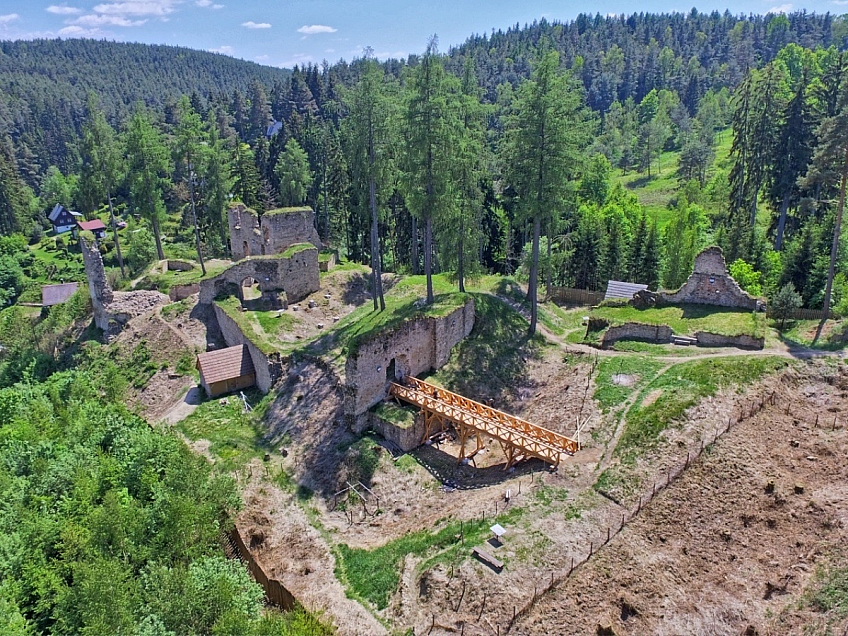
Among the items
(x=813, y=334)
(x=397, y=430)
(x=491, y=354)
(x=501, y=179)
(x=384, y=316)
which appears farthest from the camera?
(x=501, y=179)

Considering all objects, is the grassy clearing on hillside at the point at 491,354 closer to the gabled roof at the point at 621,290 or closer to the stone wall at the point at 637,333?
the stone wall at the point at 637,333

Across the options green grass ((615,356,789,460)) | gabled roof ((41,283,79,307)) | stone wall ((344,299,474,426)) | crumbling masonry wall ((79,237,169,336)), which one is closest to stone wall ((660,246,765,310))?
green grass ((615,356,789,460))

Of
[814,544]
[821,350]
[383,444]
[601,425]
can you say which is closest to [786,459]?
[814,544]

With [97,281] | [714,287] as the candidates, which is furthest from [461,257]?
[97,281]

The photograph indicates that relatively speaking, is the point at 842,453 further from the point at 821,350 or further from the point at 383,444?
the point at 383,444

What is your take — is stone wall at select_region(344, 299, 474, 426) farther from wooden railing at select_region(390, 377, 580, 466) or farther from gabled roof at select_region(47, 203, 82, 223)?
gabled roof at select_region(47, 203, 82, 223)

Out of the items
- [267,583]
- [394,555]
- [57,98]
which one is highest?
[57,98]

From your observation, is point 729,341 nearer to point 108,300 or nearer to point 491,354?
point 491,354
